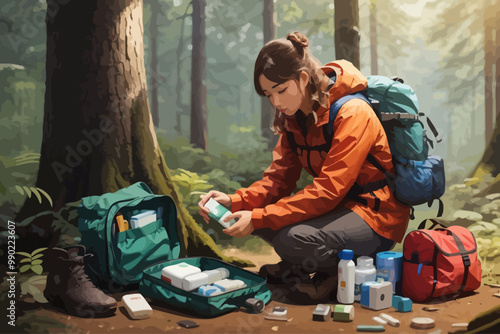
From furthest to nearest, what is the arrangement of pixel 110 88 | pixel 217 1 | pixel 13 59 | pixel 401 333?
pixel 217 1 → pixel 13 59 → pixel 110 88 → pixel 401 333

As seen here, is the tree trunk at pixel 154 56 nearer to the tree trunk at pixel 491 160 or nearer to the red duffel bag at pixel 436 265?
the tree trunk at pixel 491 160

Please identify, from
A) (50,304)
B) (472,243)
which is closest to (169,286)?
(50,304)

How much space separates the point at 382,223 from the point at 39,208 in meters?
2.71

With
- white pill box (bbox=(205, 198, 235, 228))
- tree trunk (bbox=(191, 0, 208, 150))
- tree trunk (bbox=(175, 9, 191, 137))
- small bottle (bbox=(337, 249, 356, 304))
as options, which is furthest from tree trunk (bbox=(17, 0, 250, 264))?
tree trunk (bbox=(175, 9, 191, 137))

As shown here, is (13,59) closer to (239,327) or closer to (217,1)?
(217,1)

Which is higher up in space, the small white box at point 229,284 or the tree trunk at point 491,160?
the tree trunk at point 491,160

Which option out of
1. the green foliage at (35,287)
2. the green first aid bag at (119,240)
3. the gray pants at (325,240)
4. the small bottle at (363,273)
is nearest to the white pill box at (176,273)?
the green first aid bag at (119,240)

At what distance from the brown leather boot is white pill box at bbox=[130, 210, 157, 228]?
A: 42 cm

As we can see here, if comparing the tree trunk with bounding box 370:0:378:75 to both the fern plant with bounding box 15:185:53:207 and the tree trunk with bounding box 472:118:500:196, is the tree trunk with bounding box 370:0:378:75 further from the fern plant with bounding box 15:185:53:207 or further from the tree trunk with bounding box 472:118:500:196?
the fern plant with bounding box 15:185:53:207

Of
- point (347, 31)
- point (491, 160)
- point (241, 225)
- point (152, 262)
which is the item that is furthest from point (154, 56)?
point (241, 225)

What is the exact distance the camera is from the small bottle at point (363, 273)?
3.82 meters

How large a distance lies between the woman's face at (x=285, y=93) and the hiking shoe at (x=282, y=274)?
3.53 ft

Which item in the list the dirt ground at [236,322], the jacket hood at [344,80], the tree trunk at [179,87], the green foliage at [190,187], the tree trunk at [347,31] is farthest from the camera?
the tree trunk at [179,87]

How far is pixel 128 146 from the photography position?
4699mm
